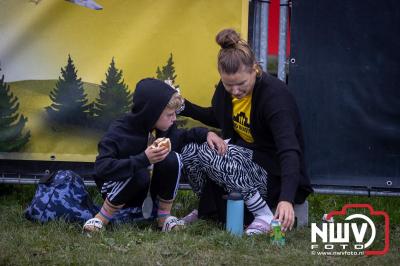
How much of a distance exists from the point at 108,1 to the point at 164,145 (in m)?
1.43

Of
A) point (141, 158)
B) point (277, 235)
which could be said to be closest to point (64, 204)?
point (141, 158)

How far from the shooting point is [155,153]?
162 inches

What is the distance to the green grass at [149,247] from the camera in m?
3.73

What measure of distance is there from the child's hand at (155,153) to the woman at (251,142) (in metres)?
0.45

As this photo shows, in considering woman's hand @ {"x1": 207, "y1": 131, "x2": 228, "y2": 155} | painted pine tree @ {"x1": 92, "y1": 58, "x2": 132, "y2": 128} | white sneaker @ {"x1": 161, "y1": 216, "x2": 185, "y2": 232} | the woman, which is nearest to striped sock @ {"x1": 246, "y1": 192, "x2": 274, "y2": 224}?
the woman

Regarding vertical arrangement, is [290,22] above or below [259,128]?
above

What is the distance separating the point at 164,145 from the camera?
163 inches

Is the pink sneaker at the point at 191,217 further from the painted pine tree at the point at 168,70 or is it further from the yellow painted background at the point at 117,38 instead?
the painted pine tree at the point at 168,70

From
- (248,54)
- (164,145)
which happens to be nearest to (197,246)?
(164,145)

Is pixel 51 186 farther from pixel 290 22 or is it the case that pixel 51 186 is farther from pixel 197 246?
pixel 290 22

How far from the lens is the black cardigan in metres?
4.00

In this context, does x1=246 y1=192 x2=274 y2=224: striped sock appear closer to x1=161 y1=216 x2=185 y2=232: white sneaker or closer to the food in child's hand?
x1=161 y1=216 x2=185 y2=232: white sneaker

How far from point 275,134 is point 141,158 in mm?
765

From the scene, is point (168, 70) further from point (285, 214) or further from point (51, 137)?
point (285, 214)
